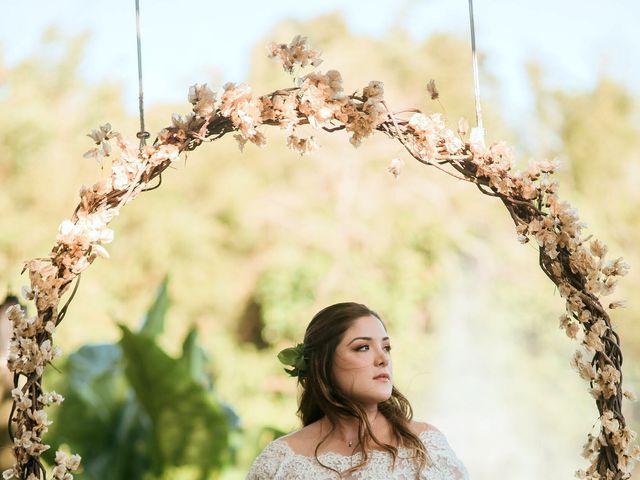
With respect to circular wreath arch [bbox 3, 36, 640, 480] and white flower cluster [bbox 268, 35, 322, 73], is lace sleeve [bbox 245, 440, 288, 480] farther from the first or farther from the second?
white flower cluster [bbox 268, 35, 322, 73]

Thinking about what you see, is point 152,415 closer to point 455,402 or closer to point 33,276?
point 33,276

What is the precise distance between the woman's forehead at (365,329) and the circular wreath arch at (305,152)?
453 millimetres

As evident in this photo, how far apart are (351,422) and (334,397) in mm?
76

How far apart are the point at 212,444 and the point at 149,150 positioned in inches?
102

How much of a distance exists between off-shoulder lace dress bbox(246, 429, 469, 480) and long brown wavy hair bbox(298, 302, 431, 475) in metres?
0.02

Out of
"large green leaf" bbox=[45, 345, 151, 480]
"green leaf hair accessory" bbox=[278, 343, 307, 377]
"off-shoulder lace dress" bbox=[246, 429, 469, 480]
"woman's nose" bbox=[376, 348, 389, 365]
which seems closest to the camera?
"off-shoulder lace dress" bbox=[246, 429, 469, 480]

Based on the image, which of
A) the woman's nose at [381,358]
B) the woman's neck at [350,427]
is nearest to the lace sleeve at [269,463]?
the woman's neck at [350,427]

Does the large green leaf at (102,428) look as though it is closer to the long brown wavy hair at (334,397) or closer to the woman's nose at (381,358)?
the long brown wavy hair at (334,397)

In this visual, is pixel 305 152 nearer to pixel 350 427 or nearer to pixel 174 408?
pixel 350 427

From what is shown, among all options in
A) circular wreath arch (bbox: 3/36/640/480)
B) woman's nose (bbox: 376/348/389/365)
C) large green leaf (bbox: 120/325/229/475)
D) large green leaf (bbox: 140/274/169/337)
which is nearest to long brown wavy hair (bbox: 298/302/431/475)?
woman's nose (bbox: 376/348/389/365)

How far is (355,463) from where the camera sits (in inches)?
86.7

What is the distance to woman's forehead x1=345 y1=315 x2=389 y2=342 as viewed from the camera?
233 cm

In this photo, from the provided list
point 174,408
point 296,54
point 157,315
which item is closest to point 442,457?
point 296,54

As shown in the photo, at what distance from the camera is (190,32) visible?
965 cm
